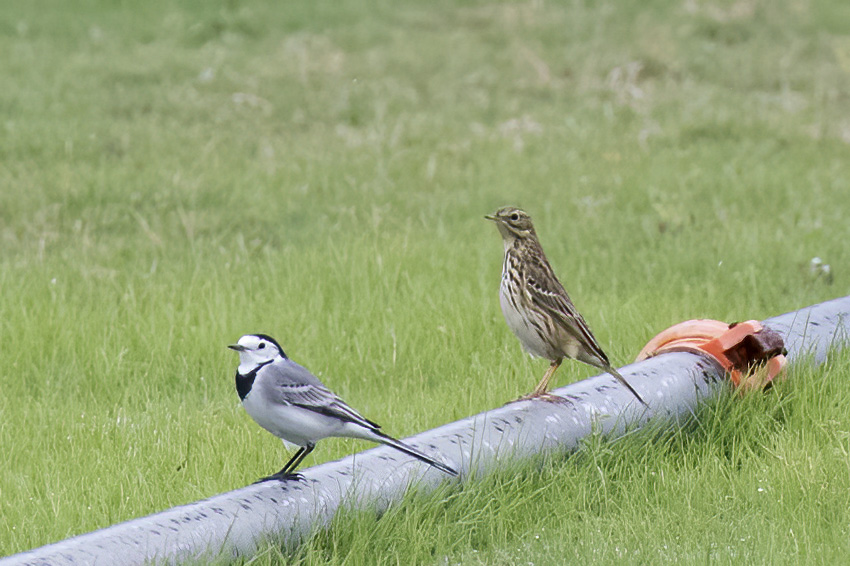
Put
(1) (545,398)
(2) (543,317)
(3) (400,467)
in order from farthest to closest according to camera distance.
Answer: (2) (543,317), (1) (545,398), (3) (400,467)

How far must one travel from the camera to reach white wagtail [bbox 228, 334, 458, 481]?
12.5 feet

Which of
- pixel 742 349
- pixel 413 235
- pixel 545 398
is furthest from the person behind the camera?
pixel 413 235

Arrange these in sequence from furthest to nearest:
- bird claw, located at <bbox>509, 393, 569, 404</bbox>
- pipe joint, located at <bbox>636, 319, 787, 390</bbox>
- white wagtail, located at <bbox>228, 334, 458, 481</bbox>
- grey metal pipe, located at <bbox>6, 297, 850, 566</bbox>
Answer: pipe joint, located at <bbox>636, 319, 787, 390</bbox> → bird claw, located at <bbox>509, 393, 569, 404</bbox> → white wagtail, located at <bbox>228, 334, 458, 481</bbox> → grey metal pipe, located at <bbox>6, 297, 850, 566</bbox>

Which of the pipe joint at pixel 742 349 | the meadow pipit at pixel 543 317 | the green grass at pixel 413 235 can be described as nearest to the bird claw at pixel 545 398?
the meadow pipit at pixel 543 317

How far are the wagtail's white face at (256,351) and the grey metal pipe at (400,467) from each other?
407mm

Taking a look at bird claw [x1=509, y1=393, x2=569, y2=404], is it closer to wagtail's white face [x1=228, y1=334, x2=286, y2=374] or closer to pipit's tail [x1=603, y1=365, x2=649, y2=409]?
pipit's tail [x1=603, y1=365, x2=649, y2=409]

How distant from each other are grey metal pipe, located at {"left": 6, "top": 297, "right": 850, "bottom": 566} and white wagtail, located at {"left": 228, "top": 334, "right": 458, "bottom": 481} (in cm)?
16

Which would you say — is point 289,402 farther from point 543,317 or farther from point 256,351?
point 543,317

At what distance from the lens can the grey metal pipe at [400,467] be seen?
11.2 ft

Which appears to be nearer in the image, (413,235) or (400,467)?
(400,467)

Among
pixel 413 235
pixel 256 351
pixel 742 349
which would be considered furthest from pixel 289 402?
pixel 413 235

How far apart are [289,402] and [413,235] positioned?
4.65 m

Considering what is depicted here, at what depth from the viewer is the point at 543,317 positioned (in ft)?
16.2

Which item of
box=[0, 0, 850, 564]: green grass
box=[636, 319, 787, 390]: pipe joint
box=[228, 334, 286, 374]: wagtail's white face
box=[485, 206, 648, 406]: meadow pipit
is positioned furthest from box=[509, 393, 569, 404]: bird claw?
box=[228, 334, 286, 374]: wagtail's white face
